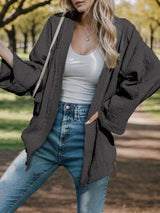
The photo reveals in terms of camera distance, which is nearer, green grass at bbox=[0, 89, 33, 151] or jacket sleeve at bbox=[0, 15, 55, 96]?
jacket sleeve at bbox=[0, 15, 55, 96]

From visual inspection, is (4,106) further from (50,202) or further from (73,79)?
(73,79)

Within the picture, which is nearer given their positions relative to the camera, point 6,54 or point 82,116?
point 6,54

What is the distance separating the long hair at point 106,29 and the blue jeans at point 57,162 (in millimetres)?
297

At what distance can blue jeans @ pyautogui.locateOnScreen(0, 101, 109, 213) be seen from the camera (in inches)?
97.5

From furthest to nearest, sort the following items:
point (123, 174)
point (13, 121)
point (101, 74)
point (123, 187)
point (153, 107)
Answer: point (153, 107) < point (13, 121) < point (123, 174) < point (123, 187) < point (101, 74)

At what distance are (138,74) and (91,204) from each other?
0.75 metres

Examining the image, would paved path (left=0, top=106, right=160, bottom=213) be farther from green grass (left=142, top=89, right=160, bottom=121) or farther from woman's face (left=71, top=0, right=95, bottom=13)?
green grass (left=142, top=89, right=160, bottom=121)

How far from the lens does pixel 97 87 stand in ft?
8.15

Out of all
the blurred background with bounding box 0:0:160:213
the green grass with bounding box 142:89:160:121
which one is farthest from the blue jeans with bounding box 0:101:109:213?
the green grass with bounding box 142:89:160:121

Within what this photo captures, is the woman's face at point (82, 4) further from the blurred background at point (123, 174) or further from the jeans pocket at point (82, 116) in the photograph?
the blurred background at point (123, 174)

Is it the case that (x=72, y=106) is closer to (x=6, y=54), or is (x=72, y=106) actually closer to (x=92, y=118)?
(x=92, y=118)

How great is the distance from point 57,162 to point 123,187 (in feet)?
10.2

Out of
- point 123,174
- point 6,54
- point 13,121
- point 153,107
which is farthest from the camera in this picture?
point 153,107

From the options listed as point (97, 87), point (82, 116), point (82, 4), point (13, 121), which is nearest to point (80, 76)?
point (97, 87)
